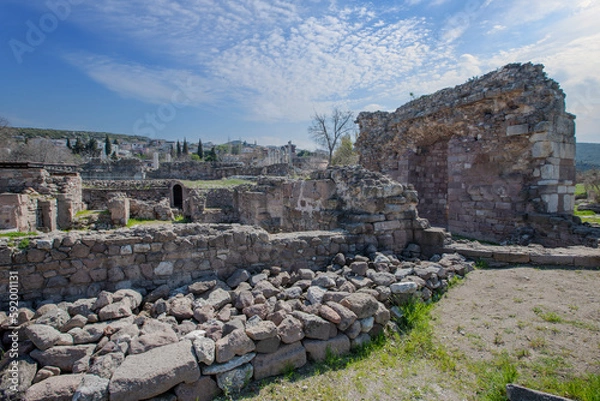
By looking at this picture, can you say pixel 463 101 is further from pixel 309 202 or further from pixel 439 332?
pixel 439 332

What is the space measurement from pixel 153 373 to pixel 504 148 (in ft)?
31.3

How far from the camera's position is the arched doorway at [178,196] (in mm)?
22266

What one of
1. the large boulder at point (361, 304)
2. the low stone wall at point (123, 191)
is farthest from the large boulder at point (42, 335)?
the low stone wall at point (123, 191)

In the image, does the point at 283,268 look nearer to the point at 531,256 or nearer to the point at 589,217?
the point at 531,256

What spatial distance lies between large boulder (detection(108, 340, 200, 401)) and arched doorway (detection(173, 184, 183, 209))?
20.9 metres

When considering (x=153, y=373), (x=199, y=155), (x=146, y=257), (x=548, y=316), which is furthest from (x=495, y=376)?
(x=199, y=155)

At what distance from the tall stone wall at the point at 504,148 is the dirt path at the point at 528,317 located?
368 cm

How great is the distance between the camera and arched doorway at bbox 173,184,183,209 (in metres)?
22.3

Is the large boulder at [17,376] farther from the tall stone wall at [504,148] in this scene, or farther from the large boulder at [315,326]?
the tall stone wall at [504,148]

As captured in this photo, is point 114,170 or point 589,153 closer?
point 114,170

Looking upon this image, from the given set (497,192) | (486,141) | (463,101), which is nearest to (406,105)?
(463,101)

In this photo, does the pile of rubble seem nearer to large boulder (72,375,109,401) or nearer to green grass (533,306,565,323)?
large boulder (72,375,109,401)

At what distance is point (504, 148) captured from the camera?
337 inches

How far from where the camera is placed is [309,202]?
743 centimetres
